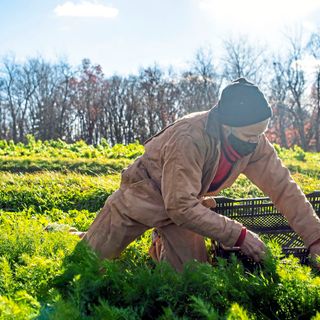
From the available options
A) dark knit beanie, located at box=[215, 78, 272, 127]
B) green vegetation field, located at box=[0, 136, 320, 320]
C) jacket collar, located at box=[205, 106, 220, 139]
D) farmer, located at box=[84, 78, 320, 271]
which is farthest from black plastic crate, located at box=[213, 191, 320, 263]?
green vegetation field, located at box=[0, 136, 320, 320]

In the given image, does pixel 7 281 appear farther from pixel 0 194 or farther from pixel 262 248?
pixel 0 194

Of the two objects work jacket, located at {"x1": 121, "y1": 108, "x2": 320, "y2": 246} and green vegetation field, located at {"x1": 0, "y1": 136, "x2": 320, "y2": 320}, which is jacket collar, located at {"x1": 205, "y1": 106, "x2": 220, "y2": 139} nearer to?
work jacket, located at {"x1": 121, "y1": 108, "x2": 320, "y2": 246}

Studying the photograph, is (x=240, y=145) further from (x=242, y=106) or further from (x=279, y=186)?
(x=279, y=186)

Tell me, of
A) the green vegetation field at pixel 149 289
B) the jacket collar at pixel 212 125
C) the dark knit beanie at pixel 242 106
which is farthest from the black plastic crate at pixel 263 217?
the green vegetation field at pixel 149 289

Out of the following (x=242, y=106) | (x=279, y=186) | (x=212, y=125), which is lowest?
(x=279, y=186)

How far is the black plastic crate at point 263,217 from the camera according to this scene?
11.5ft

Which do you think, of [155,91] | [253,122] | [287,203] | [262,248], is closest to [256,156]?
[287,203]

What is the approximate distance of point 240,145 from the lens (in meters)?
2.99

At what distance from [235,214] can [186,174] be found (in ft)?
2.89

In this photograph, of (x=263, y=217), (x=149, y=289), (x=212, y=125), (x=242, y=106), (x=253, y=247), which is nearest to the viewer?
(x=149, y=289)

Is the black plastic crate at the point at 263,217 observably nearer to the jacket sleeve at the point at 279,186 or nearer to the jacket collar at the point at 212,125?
the jacket sleeve at the point at 279,186

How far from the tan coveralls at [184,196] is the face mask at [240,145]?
9 cm

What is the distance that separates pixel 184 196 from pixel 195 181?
13cm

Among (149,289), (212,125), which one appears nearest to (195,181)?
(212,125)
